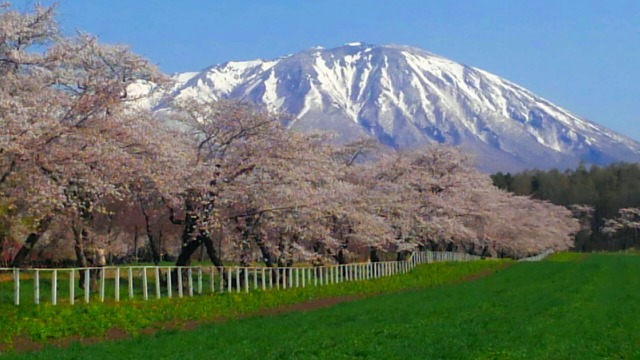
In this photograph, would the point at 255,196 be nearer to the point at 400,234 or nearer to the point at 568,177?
the point at 400,234

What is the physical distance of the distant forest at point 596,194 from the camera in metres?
132

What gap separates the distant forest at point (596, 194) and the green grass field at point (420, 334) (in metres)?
108

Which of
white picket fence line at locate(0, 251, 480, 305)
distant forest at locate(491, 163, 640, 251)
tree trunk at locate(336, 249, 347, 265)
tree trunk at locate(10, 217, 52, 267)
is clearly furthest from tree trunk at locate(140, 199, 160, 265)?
distant forest at locate(491, 163, 640, 251)

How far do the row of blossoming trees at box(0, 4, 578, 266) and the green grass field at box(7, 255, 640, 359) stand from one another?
5.56 meters

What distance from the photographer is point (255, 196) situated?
31.5 m

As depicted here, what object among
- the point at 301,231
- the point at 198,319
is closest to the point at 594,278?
the point at 301,231

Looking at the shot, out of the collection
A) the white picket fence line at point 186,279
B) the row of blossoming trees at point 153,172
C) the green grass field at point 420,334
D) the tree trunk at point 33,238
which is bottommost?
the green grass field at point 420,334

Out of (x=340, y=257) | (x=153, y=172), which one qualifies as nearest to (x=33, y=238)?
(x=153, y=172)

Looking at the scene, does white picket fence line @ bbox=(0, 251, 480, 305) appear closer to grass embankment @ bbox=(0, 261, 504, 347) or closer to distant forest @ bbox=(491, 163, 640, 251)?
grass embankment @ bbox=(0, 261, 504, 347)

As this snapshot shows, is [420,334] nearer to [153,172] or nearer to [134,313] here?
[134,313]

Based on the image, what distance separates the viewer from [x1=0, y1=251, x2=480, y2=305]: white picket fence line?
85.7 ft

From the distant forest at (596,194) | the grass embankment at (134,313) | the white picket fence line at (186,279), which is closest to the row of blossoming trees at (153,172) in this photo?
the white picket fence line at (186,279)

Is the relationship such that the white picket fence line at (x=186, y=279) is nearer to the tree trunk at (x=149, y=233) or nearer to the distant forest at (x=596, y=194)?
the tree trunk at (x=149, y=233)

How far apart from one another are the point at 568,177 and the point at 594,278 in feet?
354
